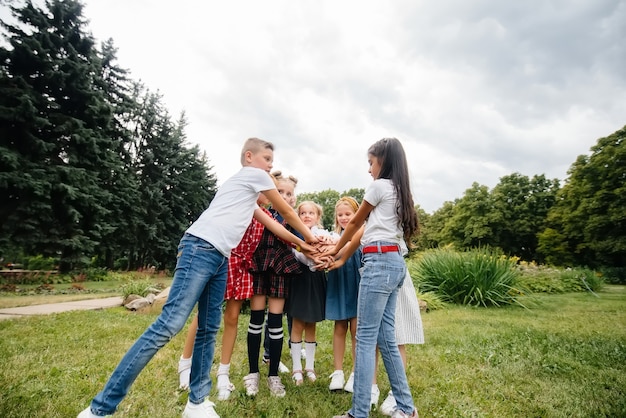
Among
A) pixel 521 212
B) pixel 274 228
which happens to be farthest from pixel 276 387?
pixel 521 212

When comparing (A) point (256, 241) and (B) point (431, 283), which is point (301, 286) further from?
(B) point (431, 283)

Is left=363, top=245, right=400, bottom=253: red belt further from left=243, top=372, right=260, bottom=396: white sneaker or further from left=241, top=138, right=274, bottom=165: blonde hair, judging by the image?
left=243, top=372, right=260, bottom=396: white sneaker

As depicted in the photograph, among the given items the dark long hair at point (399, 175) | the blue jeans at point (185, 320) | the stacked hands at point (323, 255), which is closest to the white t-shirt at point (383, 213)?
the dark long hair at point (399, 175)

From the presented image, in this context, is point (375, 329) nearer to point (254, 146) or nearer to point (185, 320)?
point (185, 320)

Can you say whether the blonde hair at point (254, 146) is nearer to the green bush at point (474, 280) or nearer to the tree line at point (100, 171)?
the tree line at point (100, 171)

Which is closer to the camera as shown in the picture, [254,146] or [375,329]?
[375,329]

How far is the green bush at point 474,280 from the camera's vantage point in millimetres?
8742

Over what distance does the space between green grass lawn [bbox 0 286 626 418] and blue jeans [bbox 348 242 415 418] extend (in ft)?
1.28

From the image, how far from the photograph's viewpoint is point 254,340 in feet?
9.31

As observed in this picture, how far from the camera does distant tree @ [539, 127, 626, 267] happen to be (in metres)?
25.8

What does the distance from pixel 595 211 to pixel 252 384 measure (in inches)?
1355

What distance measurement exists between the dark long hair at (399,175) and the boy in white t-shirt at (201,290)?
2.69 feet

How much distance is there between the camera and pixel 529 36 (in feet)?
26.8

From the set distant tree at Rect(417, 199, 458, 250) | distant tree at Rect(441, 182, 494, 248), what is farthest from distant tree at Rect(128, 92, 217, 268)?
distant tree at Rect(417, 199, 458, 250)
